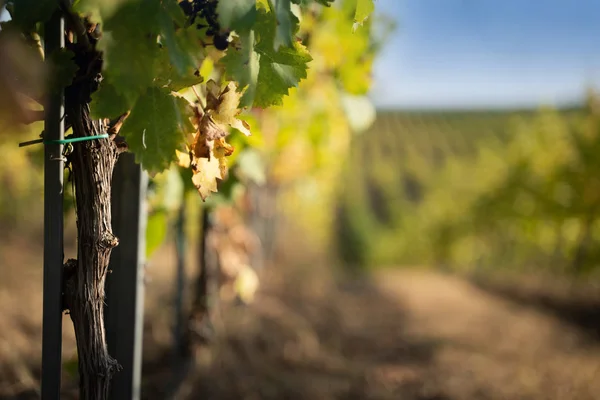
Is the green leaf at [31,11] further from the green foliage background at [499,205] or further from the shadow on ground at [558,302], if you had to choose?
the green foliage background at [499,205]

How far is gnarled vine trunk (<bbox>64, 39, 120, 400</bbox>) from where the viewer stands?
1267mm

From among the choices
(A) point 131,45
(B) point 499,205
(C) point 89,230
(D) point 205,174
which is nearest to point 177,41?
(A) point 131,45

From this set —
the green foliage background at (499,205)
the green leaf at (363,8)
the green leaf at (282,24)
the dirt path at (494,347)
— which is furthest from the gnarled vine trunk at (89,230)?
the green foliage background at (499,205)

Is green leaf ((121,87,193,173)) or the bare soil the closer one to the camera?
green leaf ((121,87,193,173))

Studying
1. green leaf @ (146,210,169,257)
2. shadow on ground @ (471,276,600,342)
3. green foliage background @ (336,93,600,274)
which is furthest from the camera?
green foliage background @ (336,93,600,274)

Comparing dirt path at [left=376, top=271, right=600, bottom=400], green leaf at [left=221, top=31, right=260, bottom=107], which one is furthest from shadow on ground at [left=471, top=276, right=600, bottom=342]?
green leaf at [left=221, top=31, right=260, bottom=107]

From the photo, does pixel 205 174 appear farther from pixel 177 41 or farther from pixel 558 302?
pixel 558 302

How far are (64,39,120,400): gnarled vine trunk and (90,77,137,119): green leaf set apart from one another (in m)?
0.19

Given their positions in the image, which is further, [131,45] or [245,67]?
[245,67]

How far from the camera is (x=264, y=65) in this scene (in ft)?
3.88

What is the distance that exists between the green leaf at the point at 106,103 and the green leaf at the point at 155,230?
149 centimetres

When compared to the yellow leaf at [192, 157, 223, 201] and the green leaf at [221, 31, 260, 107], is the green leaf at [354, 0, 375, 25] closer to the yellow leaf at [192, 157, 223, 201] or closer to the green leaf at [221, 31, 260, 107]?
the green leaf at [221, 31, 260, 107]

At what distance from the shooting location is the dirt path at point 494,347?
12.6ft

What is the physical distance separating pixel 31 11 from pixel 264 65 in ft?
1.70
